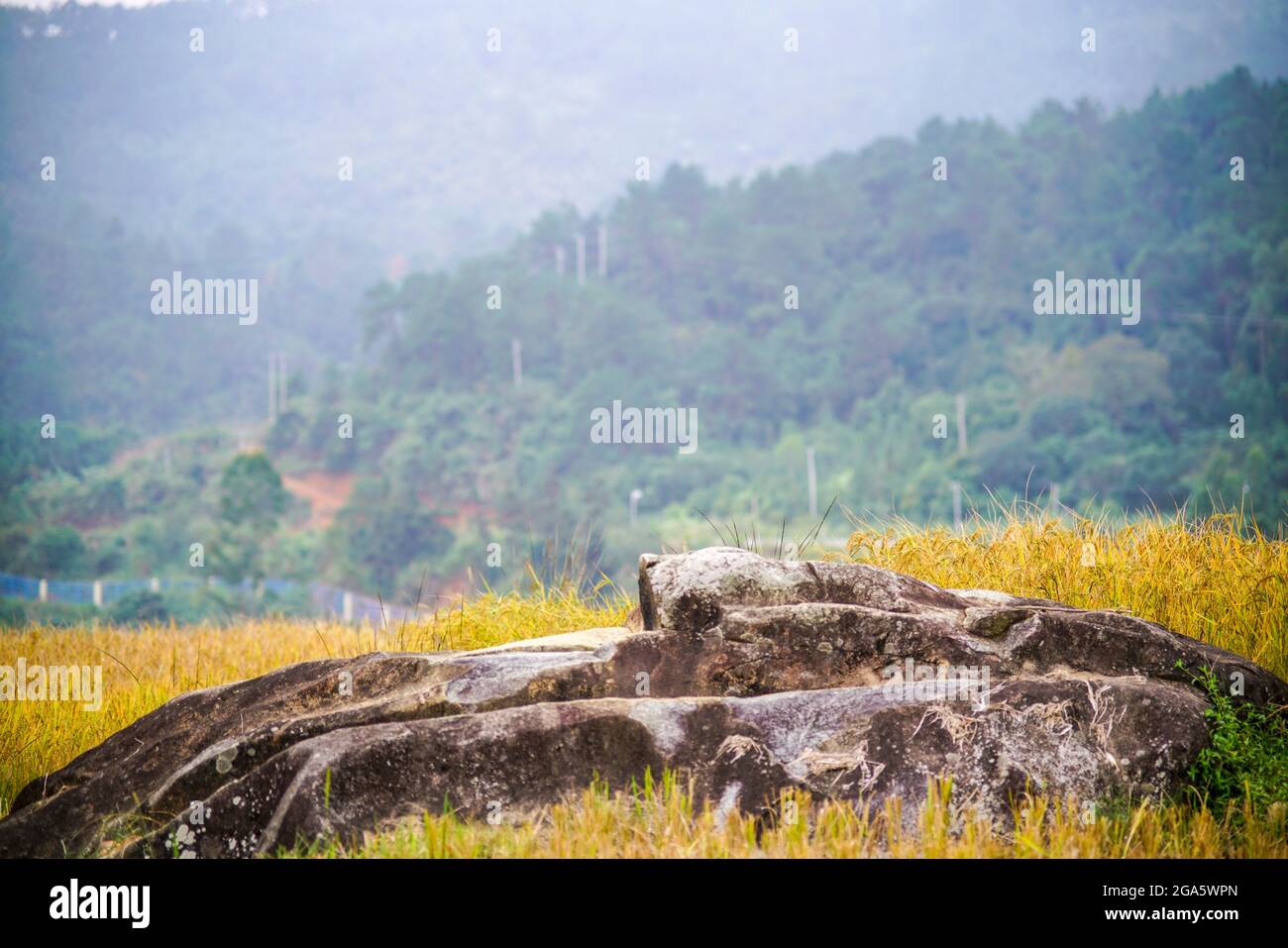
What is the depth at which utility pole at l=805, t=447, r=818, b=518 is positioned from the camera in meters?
77.8

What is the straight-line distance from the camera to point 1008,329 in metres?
89.9

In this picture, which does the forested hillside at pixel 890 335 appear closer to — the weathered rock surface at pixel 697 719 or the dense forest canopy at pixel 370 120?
the dense forest canopy at pixel 370 120

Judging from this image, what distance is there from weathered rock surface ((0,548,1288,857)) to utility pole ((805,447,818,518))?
227ft

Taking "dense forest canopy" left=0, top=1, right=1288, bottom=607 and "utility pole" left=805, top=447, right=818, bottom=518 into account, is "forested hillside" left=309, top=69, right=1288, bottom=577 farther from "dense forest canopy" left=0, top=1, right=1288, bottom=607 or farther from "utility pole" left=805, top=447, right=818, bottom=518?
"utility pole" left=805, top=447, right=818, bottom=518

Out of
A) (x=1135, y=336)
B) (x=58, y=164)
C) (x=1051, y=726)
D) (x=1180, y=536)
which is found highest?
(x=58, y=164)

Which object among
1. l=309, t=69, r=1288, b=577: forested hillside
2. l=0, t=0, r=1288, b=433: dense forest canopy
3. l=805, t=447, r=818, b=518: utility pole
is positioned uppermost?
l=0, t=0, r=1288, b=433: dense forest canopy

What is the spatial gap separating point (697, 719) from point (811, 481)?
7718 cm

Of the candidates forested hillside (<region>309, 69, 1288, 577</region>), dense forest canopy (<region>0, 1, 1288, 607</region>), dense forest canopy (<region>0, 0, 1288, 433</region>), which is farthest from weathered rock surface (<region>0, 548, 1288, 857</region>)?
dense forest canopy (<region>0, 0, 1288, 433</region>)

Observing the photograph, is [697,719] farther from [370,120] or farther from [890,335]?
[370,120]

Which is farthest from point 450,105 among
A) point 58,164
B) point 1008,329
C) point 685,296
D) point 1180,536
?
point 1180,536

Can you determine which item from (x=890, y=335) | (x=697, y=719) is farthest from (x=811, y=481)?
(x=697, y=719)
